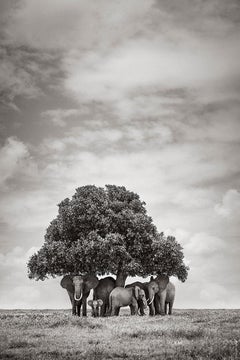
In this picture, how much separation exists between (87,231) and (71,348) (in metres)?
28.2

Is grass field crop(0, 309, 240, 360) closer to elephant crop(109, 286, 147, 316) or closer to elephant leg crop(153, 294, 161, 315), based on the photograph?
elephant crop(109, 286, 147, 316)

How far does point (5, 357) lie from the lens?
53.5ft

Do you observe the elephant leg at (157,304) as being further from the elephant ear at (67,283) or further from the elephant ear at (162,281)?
the elephant ear at (67,283)

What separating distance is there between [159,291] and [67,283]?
919 centimetres

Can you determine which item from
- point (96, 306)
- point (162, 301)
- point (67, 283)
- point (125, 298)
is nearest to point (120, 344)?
point (125, 298)

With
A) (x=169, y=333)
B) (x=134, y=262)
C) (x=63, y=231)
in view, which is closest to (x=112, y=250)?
(x=134, y=262)

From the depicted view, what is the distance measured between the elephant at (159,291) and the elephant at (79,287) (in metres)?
5.66

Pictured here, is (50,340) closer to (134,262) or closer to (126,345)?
(126,345)

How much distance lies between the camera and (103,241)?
43.7m

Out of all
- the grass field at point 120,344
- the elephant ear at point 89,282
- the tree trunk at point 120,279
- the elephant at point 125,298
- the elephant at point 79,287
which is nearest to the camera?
the grass field at point 120,344

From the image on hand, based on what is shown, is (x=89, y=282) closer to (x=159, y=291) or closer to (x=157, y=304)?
(x=159, y=291)

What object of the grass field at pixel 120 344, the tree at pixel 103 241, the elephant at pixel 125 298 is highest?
the tree at pixel 103 241

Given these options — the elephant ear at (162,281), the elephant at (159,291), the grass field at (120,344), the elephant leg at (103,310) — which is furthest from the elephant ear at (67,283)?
the grass field at (120,344)

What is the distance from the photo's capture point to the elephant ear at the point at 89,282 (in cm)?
4456
